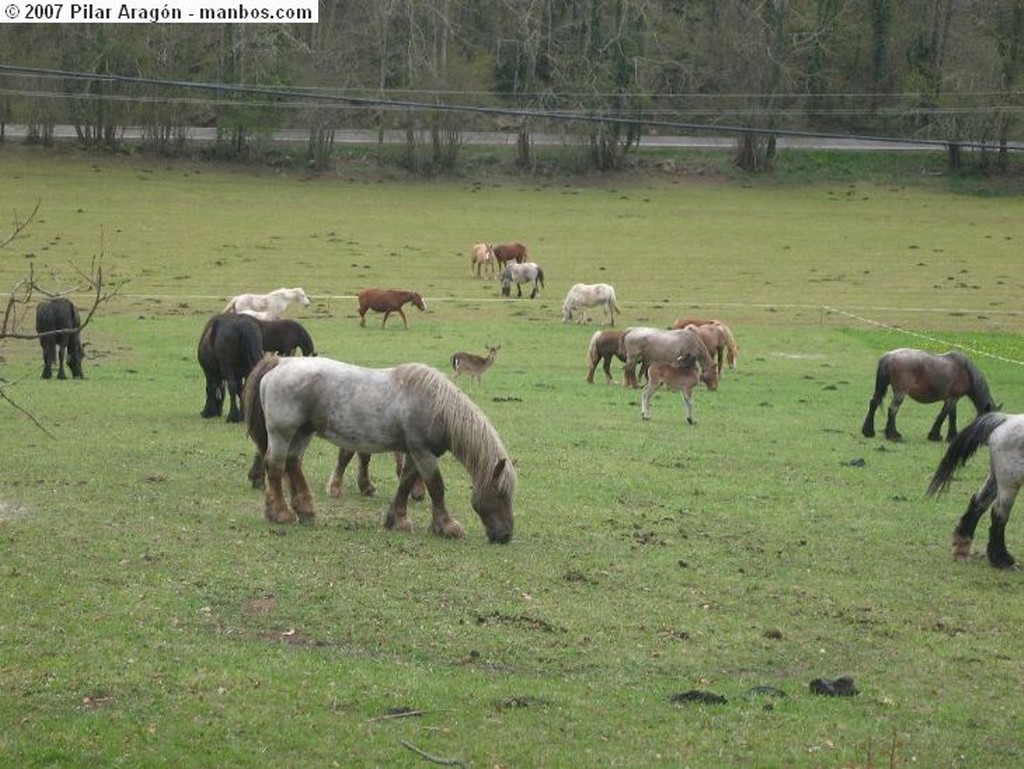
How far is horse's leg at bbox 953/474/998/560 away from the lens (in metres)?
13.2

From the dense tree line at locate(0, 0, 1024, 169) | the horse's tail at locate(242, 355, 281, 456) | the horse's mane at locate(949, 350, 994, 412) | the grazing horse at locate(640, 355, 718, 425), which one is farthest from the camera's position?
the dense tree line at locate(0, 0, 1024, 169)

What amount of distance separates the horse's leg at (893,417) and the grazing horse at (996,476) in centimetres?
746

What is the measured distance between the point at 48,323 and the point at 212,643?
15.9 metres

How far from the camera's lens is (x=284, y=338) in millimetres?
21453

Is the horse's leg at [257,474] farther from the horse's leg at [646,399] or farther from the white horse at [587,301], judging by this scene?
the white horse at [587,301]

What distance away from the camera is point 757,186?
6688cm

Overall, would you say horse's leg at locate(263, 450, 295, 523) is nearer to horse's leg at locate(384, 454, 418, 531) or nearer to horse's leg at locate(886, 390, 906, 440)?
horse's leg at locate(384, 454, 418, 531)

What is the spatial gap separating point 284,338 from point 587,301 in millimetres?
15928

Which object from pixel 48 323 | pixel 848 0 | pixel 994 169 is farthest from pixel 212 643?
pixel 848 0

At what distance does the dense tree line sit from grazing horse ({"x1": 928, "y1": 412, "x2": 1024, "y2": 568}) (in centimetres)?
5334

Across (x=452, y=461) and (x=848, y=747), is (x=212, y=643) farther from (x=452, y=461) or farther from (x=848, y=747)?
(x=452, y=461)

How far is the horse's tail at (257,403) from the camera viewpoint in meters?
13.6

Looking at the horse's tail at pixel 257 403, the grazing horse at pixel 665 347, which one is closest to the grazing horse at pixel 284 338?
the grazing horse at pixel 665 347

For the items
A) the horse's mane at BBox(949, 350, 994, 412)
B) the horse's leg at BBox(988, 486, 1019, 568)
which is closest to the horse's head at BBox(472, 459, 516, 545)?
the horse's leg at BBox(988, 486, 1019, 568)
